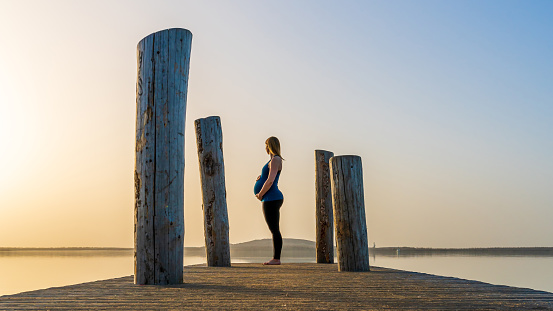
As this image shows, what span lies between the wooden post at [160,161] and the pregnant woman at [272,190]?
3324mm

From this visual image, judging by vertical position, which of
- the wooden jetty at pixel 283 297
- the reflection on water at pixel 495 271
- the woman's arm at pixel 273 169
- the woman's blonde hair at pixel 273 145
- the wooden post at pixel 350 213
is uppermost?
the woman's blonde hair at pixel 273 145

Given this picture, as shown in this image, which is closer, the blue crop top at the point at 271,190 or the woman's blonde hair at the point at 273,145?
the woman's blonde hair at the point at 273,145

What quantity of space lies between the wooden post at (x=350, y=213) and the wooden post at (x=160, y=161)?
2701mm

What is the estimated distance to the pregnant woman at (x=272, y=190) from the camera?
27.7 feet

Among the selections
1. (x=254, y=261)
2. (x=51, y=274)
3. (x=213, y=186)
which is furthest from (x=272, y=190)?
(x=51, y=274)

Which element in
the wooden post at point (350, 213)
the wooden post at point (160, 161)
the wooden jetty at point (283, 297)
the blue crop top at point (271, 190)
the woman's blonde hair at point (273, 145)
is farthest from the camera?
the blue crop top at point (271, 190)

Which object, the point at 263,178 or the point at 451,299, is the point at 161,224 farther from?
the point at 263,178

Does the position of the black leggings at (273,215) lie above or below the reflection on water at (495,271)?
above

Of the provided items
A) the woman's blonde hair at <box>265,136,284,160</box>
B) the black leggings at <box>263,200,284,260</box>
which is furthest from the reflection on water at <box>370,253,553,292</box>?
the woman's blonde hair at <box>265,136,284,160</box>

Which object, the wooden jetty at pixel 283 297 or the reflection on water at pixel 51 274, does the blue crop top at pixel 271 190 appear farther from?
the reflection on water at pixel 51 274

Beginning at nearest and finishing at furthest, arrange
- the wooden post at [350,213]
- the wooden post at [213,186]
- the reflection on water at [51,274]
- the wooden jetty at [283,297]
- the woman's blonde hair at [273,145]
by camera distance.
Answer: the wooden jetty at [283,297]
the wooden post at [350,213]
the woman's blonde hair at [273,145]
the wooden post at [213,186]
the reflection on water at [51,274]

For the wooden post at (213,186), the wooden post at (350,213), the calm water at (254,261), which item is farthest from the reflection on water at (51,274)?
the wooden post at (350,213)

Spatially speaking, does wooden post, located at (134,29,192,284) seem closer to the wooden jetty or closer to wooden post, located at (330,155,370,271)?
the wooden jetty

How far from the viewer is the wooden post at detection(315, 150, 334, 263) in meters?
10.2
